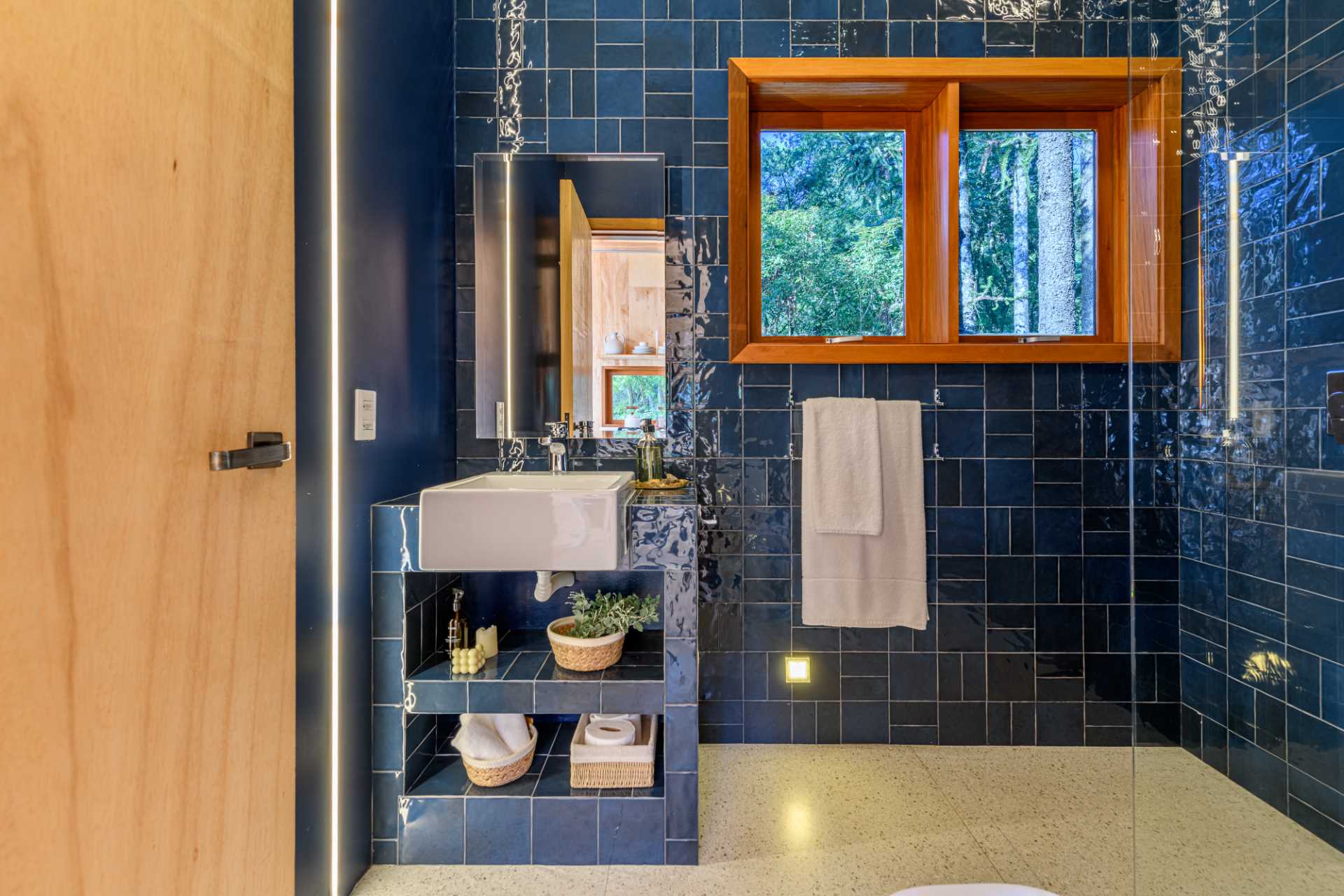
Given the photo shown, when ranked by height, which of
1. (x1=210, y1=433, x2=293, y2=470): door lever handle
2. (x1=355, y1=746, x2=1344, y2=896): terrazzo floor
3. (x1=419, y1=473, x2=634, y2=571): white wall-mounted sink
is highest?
(x1=210, y1=433, x2=293, y2=470): door lever handle

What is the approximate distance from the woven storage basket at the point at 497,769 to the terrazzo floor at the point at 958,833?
0.19 metres

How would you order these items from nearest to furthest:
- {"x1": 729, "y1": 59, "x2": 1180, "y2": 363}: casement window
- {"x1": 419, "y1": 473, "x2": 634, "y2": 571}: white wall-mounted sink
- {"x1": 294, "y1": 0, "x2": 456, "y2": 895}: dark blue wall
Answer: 1. {"x1": 294, "y1": 0, "x2": 456, "y2": 895}: dark blue wall
2. {"x1": 419, "y1": 473, "x2": 634, "y2": 571}: white wall-mounted sink
3. {"x1": 729, "y1": 59, "x2": 1180, "y2": 363}: casement window

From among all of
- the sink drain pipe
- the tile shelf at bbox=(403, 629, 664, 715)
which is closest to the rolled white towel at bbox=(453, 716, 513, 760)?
the tile shelf at bbox=(403, 629, 664, 715)

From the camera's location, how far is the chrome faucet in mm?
2055

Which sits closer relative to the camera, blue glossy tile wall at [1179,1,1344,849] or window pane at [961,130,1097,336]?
blue glossy tile wall at [1179,1,1344,849]

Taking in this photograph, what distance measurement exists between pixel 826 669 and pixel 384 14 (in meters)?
2.32

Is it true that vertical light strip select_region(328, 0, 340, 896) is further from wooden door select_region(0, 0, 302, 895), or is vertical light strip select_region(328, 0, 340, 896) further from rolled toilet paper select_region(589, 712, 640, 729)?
rolled toilet paper select_region(589, 712, 640, 729)

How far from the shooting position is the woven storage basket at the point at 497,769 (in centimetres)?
Result: 158

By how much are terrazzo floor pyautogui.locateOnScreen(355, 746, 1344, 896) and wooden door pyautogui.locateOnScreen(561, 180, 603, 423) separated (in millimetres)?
1263

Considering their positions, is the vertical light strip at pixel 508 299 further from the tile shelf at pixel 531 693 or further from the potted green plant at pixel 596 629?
the tile shelf at pixel 531 693

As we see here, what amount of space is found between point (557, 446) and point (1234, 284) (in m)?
1.68

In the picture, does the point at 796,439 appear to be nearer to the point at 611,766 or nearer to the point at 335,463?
the point at 611,766

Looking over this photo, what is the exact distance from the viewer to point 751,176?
2240 mm

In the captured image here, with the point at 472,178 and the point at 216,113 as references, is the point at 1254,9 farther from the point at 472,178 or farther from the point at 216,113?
the point at 472,178
